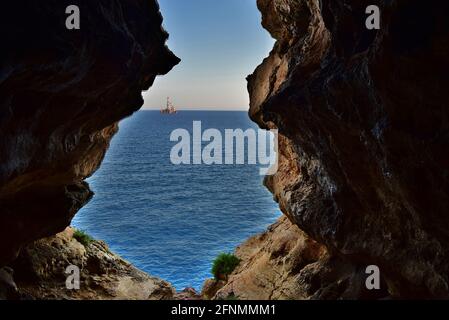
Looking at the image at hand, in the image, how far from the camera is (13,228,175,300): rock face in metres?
20.1

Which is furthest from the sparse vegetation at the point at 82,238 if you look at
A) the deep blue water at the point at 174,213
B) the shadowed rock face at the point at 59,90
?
the deep blue water at the point at 174,213

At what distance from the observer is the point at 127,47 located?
1496 cm

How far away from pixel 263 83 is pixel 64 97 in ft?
45.4

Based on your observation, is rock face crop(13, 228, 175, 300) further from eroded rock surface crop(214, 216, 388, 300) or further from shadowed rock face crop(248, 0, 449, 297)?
shadowed rock face crop(248, 0, 449, 297)

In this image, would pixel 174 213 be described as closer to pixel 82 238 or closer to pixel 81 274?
pixel 82 238

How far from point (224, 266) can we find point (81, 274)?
9.05m

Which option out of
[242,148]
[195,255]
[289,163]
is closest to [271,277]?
[289,163]

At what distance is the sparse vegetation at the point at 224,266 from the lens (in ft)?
88.2

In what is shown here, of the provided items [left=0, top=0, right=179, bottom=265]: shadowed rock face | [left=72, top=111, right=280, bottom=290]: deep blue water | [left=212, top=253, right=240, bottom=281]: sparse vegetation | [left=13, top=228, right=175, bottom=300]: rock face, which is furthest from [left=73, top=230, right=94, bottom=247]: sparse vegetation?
[left=72, top=111, right=280, bottom=290]: deep blue water

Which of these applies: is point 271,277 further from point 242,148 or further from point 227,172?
point 242,148

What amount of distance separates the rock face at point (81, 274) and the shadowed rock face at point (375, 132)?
10633 millimetres

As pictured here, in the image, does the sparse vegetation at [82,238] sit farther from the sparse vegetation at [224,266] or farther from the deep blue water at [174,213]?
the deep blue water at [174,213]

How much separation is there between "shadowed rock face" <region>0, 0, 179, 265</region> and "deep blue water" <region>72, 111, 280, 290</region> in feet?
82.3

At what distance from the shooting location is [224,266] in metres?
27.0
